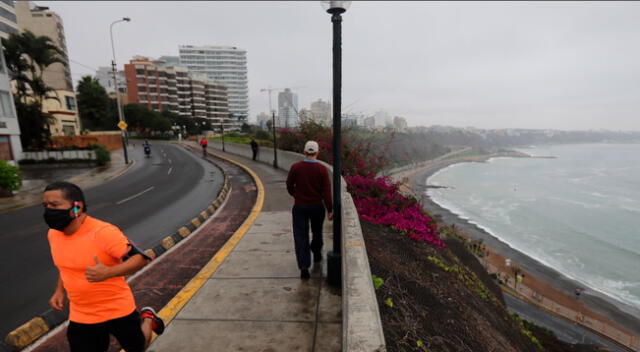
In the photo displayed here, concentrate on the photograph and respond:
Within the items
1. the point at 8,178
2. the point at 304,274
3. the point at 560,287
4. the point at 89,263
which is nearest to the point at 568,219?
the point at 560,287

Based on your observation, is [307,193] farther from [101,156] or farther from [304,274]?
[101,156]

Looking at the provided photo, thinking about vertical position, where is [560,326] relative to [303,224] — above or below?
below

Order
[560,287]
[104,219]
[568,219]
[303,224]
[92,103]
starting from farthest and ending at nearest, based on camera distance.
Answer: [92,103]
[568,219]
[560,287]
[104,219]
[303,224]

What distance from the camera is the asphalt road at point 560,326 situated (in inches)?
724

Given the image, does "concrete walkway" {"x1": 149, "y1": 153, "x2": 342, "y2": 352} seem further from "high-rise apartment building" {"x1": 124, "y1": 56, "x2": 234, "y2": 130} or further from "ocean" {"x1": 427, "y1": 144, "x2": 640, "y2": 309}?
"high-rise apartment building" {"x1": 124, "y1": 56, "x2": 234, "y2": 130}

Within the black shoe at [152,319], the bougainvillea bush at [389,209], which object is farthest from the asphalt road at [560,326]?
the black shoe at [152,319]

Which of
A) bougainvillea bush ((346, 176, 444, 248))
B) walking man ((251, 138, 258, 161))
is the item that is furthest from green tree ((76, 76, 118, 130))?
bougainvillea bush ((346, 176, 444, 248))

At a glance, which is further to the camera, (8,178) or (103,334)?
(8,178)

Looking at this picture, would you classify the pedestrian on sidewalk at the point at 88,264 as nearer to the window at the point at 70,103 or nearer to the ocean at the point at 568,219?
the ocean at the point at 568,219

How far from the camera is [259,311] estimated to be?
3.70 meters

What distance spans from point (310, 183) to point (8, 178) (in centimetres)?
1462

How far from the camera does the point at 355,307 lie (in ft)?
8.05

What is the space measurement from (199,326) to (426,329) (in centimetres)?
260

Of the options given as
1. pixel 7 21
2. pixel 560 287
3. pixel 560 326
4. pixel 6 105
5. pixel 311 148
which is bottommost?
pixel 560 287
